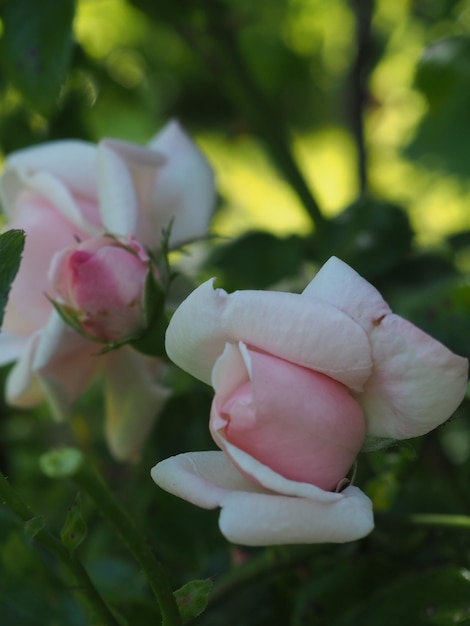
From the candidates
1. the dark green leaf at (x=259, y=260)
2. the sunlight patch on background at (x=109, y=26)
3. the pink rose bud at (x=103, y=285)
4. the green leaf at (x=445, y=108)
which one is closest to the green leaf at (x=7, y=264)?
the pink rose bud at (x=103, y=285)

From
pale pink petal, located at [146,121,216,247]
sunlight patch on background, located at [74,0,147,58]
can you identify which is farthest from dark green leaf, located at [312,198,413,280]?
sunlight patch on background, located at [74,0,147,58]

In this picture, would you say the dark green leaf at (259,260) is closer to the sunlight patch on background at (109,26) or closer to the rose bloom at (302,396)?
the rose bloom at (302,396)

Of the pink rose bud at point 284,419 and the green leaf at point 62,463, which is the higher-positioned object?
the green leaf at point 62,463

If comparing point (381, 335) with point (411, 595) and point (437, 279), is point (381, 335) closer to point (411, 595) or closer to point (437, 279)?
point (411, 595)

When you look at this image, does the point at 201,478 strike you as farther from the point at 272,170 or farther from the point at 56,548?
the point at 272,170

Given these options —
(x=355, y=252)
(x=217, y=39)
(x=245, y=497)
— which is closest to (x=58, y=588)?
(x=245, y=497)

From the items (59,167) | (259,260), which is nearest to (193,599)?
(59,167)
